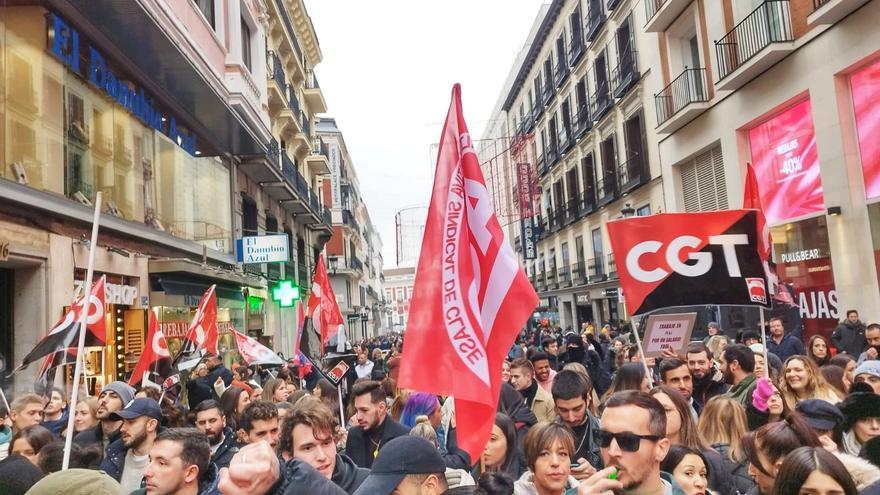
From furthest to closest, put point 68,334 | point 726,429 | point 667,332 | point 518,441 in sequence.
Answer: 1. point 68,334
2. point 667,332
3. point 518,441
4. point 726,429

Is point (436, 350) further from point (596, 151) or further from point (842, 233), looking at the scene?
point (596, 151)

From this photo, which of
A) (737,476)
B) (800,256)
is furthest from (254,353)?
(800,256)

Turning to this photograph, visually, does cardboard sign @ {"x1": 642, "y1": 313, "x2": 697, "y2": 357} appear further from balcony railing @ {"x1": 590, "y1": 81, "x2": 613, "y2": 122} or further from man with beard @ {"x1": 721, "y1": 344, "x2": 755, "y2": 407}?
balcony railing @ {"x1": 590, "y1": 81, "x2": 613, "y2": 122}

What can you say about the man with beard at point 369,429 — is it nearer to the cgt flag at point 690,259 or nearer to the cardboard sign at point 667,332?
the cgt flag at point 690,259

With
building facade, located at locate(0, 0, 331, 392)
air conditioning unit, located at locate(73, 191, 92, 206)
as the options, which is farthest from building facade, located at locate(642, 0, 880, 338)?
air conditioning unit, located at locate(73, 191, 92, 206)

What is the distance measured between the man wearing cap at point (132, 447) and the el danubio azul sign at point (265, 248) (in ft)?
45.5

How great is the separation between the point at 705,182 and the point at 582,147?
14.5 metres

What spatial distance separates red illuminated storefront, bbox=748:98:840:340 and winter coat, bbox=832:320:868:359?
2459 millimetres

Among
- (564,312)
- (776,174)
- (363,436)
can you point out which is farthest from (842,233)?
(564,312)

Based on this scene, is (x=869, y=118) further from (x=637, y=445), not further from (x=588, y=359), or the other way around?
(x=637, y=445)

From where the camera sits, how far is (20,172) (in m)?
9.72

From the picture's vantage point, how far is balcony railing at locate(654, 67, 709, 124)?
685 inches

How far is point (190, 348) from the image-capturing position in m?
9.92

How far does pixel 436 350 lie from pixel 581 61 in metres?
29.8
